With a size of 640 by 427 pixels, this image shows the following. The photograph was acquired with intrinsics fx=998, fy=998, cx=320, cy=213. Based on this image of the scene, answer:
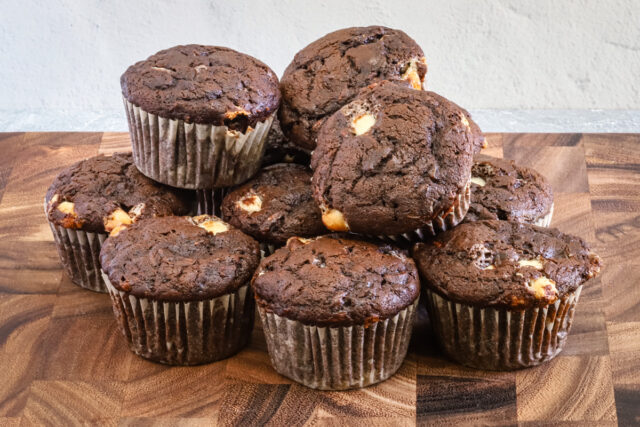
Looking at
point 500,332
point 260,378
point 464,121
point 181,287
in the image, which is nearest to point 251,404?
point 260,378

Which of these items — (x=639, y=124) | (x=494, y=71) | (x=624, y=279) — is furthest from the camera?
(x=494, y=71)

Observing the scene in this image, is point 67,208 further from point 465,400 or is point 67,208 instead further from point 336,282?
point 465,400

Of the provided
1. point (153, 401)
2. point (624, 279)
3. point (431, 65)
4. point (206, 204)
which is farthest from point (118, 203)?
point (431, 65)

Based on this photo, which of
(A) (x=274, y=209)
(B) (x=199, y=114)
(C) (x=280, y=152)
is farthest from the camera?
(C) (x=280, y=152)

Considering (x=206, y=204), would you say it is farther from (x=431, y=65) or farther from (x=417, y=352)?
(x=431, y=65)

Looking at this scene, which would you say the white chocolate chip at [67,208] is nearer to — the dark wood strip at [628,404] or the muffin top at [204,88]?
the muffin top at [204,88]

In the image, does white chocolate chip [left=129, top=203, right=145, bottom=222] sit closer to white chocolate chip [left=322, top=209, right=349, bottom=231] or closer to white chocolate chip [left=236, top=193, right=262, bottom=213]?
white chocolate chip [left=236, top=193, right=262, bottom=213]

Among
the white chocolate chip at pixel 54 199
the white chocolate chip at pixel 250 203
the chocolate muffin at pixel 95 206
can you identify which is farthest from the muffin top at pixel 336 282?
the white chocolate chip at pixel 54 199
